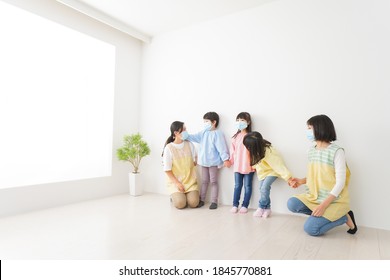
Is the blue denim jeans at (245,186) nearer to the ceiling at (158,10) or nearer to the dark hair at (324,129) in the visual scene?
the dark hair at (324,129)

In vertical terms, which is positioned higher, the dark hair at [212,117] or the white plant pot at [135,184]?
the dark hair at [212,117]

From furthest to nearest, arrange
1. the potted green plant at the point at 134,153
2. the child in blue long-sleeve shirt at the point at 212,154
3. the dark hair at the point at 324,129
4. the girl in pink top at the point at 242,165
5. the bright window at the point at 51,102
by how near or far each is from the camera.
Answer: the potted green plant at the point at 134,153, the child in blue long-sleeve shirt at the point at 212,154, the girl in pink top at the point at 242,165, the bright window at the point at 51,102, the dark hair at the point at 324,129

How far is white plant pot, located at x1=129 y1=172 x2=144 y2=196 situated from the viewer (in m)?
3.44

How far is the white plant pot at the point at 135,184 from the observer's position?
11.3 ft

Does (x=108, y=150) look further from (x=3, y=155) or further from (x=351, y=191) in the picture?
(x=351, y=191)

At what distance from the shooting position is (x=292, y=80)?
2.63m

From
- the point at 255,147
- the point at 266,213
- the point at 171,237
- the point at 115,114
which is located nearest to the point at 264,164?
the point at 255,147

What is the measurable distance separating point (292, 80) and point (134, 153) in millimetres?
2129

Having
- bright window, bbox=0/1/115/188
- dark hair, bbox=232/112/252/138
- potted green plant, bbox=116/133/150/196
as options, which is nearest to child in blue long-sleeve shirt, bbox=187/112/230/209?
dark hair, bbox=232/112/252/138

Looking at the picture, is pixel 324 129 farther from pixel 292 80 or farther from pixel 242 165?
pixel 242 165

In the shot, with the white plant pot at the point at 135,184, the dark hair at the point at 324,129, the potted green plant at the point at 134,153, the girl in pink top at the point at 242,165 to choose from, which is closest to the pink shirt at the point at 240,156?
the girl in pink top at the point at 242,165

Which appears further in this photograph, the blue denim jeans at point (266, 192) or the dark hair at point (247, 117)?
the dark hair at point (247, 117)

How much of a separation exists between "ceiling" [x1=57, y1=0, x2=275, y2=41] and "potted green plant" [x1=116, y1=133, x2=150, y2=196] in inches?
59.6

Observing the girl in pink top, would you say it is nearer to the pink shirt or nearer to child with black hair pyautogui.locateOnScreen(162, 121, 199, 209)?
the pink shirt
